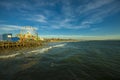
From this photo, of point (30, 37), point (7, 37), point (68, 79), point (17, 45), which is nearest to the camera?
point (68, 79)

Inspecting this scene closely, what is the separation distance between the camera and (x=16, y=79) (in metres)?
9.19

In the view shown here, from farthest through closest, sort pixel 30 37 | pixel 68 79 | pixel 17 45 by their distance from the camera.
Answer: pixel 30 37, pixel 17 45, pixel 68 79

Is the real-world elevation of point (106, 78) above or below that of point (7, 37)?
below

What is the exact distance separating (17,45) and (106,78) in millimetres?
43617

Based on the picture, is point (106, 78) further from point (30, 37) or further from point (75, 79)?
point (30, 37)

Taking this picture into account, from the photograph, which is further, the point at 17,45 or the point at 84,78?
the point at 17,45

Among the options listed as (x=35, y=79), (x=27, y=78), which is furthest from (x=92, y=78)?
(x=27, y=78)

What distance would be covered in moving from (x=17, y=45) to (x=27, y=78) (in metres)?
39.8

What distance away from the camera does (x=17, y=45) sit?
45594 mm

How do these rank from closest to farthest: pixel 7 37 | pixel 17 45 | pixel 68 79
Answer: pixel 68 79
pixel 17 45
pixel 7 37

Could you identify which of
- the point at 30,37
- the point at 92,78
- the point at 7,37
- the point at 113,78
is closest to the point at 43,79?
the point at 92,78

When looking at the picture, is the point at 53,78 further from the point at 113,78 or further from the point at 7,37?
the point at 7,37

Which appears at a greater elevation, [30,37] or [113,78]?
[30,37]

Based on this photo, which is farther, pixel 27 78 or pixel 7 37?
pixel 7 37
